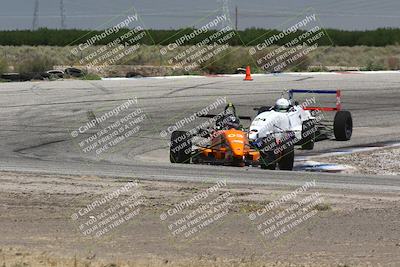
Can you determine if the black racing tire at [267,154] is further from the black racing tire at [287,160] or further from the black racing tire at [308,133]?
the black racing tire at [308,133]

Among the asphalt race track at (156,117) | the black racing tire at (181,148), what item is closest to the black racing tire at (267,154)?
the asphalt race track at (156,117)

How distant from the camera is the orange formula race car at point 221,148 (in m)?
19.7

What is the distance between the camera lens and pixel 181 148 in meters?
20.0

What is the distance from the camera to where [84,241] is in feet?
39.2

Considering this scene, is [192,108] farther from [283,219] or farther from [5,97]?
[283,219]

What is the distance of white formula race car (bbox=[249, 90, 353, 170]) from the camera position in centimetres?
1966

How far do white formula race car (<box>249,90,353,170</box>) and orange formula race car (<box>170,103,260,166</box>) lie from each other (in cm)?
28

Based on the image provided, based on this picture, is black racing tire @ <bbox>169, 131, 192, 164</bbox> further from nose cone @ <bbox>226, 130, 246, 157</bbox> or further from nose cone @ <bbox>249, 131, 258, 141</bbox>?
nose cone @ <bbox>249, 131, 258, 141</bbox>

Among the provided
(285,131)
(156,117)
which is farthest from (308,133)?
(156,117)

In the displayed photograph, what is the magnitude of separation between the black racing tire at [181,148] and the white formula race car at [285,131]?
1281mm

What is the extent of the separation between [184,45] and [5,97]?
38553 mm
